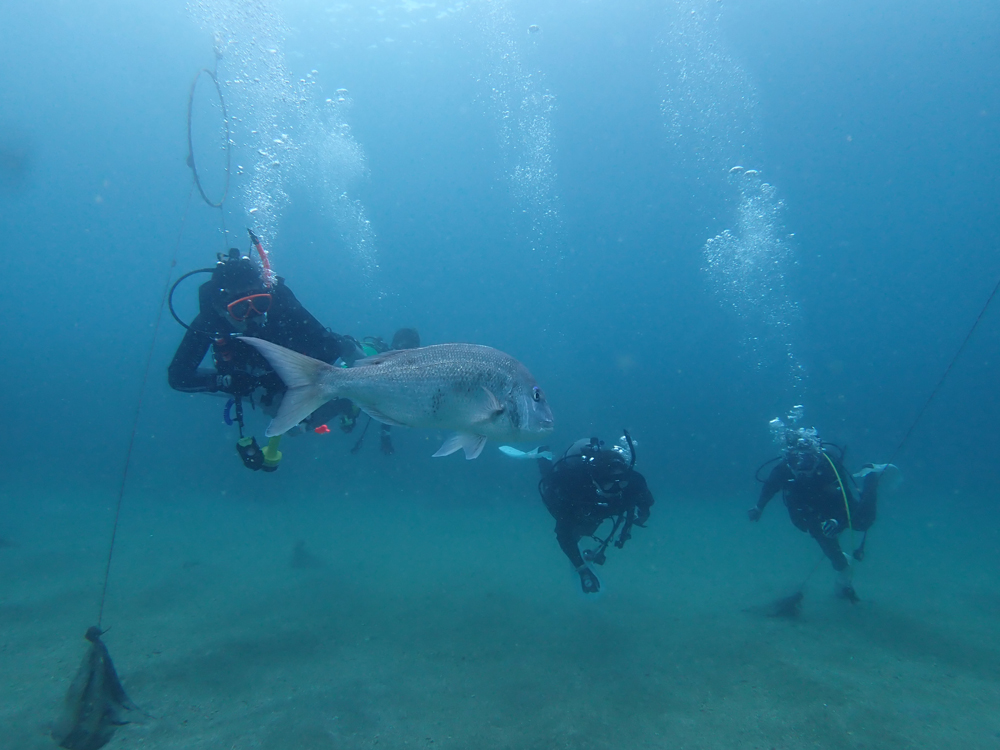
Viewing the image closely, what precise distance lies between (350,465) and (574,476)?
2159 cm

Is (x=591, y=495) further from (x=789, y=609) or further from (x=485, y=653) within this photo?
(x=789, y=609)

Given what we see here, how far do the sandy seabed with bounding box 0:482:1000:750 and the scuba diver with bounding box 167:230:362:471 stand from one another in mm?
3460

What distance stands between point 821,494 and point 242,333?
31.8 feet

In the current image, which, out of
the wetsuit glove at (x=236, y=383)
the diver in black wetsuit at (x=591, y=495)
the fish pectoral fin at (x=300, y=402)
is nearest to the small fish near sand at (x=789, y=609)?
the diver in black wetsuit at (x=591, y=495)

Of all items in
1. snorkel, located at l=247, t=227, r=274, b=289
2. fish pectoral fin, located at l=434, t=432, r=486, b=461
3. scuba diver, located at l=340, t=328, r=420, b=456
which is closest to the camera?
fish pectoral fin, located at l=434, t=432, r=486, b=461

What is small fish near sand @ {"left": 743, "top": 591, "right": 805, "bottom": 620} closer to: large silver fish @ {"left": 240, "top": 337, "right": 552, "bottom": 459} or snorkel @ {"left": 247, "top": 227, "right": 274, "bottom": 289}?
large silver fish @ {"left": 240, "top": 337, "right": 552, "bottom": 459}

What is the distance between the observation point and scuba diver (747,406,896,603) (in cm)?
811

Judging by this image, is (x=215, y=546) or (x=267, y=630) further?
(x=215, y=546)

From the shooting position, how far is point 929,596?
11625 mm

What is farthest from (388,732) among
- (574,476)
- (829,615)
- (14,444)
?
(14,444)

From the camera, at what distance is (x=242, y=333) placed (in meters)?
4.04

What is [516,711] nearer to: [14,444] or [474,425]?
[474,425]

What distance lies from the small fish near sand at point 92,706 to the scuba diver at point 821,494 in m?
9.01

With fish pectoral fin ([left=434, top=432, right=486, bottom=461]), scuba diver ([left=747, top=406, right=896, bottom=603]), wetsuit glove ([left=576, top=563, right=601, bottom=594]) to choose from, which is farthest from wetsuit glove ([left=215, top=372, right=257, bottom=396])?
scuba diver ([left=747, top=406, right=896, bottom=603])
